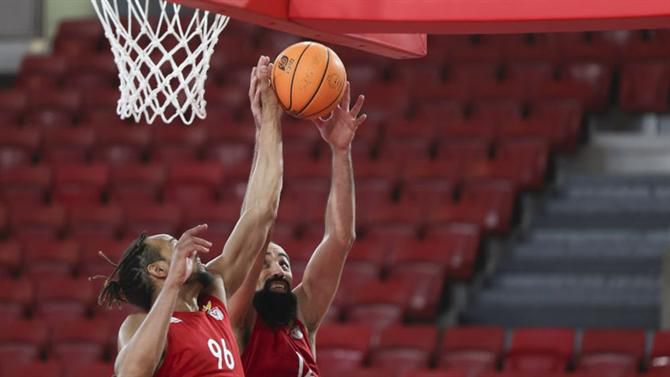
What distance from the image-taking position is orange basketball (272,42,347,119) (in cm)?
418

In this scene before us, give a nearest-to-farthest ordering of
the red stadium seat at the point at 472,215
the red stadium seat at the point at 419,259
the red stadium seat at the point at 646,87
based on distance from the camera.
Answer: the red stadium seat at the point at 419,259 < the red stadium seat at the point at 472,215 < the red stadium seat at the point at 646,87

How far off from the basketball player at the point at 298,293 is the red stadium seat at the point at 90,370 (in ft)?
9.56

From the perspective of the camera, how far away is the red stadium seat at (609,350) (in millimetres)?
6934

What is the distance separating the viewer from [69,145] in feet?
33.4

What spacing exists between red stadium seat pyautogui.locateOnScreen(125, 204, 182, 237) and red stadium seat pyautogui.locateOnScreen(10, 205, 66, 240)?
521 millimetres

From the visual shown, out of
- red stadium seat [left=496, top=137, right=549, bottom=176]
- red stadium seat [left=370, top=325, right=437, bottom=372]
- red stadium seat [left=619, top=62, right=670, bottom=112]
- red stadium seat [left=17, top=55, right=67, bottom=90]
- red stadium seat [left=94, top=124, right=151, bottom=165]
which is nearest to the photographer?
red stadium seat [left=370, top=325, right=437, bottom=372]

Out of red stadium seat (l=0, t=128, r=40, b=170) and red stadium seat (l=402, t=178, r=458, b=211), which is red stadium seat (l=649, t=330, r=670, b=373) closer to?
red stadium seat (l=402, t=178, r=458, b=211)

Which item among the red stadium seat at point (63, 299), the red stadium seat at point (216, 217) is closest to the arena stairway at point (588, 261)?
the red stadium seat at point (216, 217)

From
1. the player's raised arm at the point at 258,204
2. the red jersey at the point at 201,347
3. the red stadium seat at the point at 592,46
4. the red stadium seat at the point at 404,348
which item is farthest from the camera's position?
the red stadium seat at the point at 592,46

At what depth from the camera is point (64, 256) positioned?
29.5ft

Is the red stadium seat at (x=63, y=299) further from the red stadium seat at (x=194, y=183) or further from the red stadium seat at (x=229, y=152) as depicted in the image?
the red stadium seat at (x=229, y=152)

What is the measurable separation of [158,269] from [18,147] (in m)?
6.86

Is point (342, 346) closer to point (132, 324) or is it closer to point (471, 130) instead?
point (471, 130)

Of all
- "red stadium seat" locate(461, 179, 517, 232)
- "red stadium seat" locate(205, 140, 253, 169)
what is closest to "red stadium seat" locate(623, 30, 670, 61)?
"red stadium seat" locate(461, 179, 517, 232)
